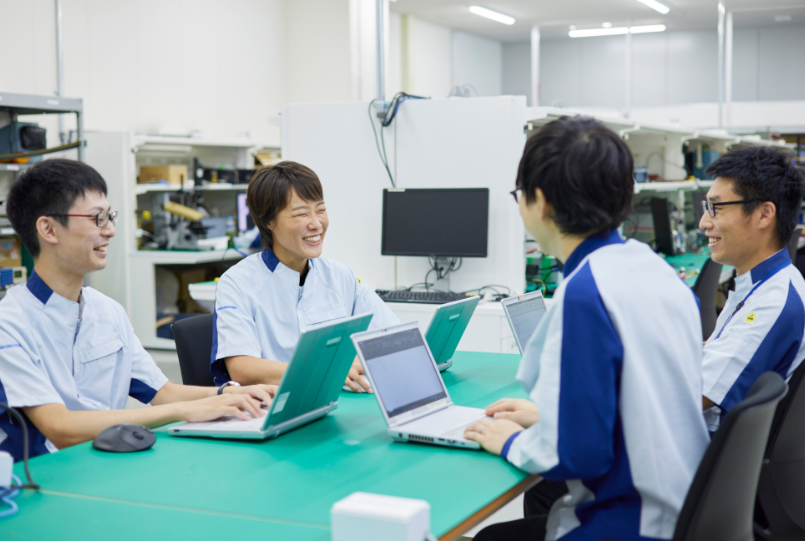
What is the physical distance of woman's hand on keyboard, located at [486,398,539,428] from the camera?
4.85 ft

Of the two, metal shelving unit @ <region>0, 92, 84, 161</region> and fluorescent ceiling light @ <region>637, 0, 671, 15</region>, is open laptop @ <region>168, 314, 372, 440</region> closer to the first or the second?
metal shelving unit @ <region>0, 92, 84, 161</region>

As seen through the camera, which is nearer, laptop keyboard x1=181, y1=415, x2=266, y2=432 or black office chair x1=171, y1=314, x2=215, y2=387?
laptop keyboard x1=181, y1=415, x2=266, y2=432

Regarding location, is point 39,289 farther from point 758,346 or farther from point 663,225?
point 663,225

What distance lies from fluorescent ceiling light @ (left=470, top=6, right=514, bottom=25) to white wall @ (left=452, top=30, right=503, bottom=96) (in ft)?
2.42

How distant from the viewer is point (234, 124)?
7707 millimetres

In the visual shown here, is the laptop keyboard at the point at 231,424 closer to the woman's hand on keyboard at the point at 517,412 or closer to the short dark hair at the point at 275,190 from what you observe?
the woman's hand on keyboard at the point at 517,412

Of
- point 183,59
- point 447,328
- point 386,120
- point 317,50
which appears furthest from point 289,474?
point 317,50

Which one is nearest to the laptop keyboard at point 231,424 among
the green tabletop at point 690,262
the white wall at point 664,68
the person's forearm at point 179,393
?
the person's forearm at point 179,393

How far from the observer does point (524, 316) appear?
6.84ft

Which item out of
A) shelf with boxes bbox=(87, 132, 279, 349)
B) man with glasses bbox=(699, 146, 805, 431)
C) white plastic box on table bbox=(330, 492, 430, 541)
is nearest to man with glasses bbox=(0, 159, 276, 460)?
white plastic box on table bbox=(330, 492, 430, 541)

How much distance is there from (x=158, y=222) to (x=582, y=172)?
512 centimetres

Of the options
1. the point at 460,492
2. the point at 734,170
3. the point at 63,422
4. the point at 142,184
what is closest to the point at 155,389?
the point at 63,422

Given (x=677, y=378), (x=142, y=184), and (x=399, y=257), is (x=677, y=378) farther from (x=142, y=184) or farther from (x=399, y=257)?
(x=142, y=184)

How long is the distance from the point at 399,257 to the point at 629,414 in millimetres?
2519
